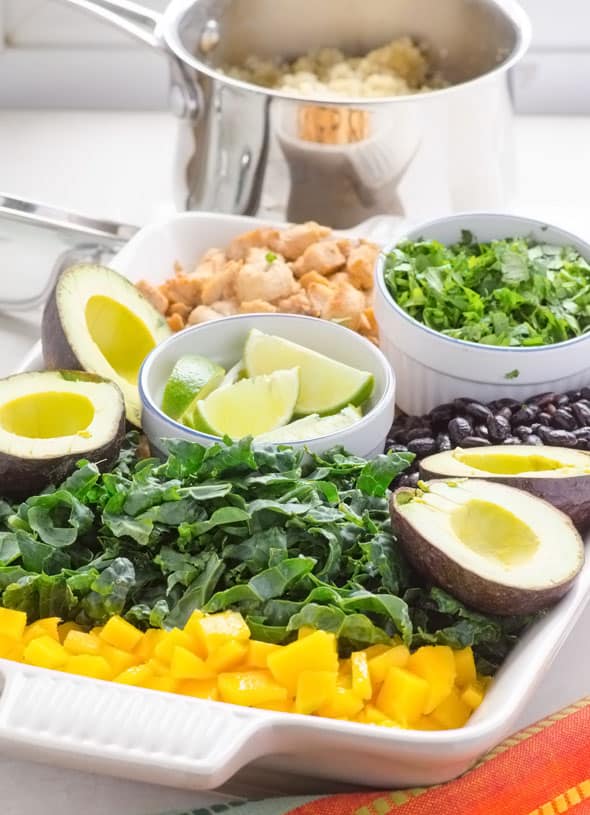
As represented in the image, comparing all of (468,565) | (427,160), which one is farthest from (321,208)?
(468,565)

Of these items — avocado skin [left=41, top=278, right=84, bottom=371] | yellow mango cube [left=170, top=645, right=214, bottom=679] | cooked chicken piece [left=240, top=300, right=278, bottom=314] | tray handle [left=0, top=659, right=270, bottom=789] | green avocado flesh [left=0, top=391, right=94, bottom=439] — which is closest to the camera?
tray handle [left=0, top=659, right=270, bottom=789]

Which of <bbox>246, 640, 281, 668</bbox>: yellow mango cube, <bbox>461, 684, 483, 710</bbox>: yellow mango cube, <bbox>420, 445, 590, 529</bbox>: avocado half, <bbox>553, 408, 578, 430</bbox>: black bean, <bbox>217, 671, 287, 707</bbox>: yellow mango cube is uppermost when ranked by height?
<bbox>420, 445, 590, 529</bbox>: avocado half

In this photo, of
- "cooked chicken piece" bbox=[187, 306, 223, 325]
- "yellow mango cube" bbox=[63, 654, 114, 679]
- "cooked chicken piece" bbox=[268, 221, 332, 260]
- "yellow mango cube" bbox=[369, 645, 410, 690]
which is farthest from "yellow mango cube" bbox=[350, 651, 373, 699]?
"cooked chicken piece" bbox=[268, 221, 332, 260]

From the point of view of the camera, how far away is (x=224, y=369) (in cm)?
154

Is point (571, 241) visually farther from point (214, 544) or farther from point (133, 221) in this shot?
point (133, 221)

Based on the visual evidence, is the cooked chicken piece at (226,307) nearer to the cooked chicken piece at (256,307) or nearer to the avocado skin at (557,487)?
the cooked chicken piece at (256,307)

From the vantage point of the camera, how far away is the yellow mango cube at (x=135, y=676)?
1097 mm

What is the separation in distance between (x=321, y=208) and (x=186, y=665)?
0.98 meters

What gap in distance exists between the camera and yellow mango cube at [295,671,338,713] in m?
1.06

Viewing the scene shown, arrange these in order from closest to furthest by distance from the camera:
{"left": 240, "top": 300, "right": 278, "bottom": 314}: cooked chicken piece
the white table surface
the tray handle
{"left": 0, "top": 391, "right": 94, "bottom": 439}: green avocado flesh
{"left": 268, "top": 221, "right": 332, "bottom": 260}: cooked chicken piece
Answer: the tray handle → {"left": 0, "top": 391, "right": 94, "bottom": 439}: green avocado flesh → {"left": 240, "top": 300, "right": 278, "bottom": 314}: cooked chicken piece → {"left": 268, "top": 221, "right": 332, "bottom": 260}: cooked chicken piece → the white table surface

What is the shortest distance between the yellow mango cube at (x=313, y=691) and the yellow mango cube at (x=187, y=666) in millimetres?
86

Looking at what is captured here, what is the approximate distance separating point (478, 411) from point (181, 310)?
0.48 meters

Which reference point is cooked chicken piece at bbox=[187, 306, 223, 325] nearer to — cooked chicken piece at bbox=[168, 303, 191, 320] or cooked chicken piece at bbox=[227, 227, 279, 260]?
cooked chicken piece at bbox=[168, 303, 191, 320]

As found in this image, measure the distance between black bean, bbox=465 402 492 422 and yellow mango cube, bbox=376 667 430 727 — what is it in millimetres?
429
